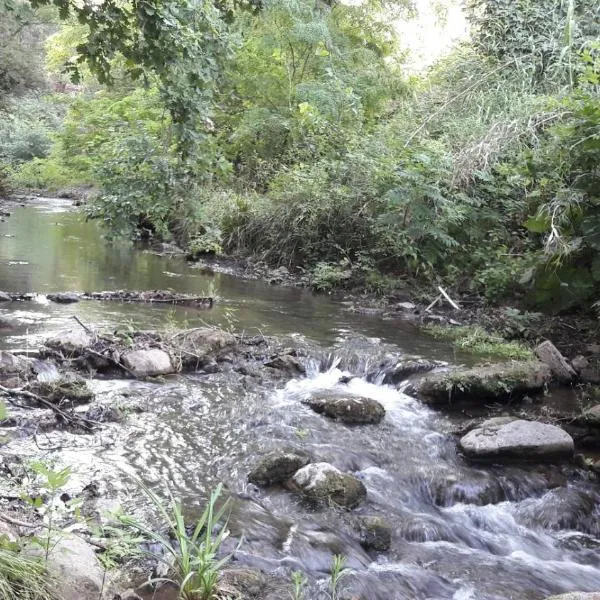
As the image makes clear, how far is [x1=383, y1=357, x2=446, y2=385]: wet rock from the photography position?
7.12m

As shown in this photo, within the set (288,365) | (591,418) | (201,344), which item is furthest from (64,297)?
(591,418)

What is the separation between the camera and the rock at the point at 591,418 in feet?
19.1

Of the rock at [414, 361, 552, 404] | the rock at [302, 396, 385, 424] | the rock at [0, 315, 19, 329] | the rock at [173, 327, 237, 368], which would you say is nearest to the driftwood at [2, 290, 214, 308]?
the rock at [0, 315, 19, 329]

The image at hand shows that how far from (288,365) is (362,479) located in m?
2.31

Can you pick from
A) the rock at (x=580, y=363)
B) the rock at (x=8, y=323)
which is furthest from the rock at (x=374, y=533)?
the rock at (x=8, y=323)

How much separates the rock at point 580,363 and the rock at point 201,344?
3.98 metres

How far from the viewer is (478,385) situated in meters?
6.49

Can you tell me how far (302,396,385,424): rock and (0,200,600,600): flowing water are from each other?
12 centimetres

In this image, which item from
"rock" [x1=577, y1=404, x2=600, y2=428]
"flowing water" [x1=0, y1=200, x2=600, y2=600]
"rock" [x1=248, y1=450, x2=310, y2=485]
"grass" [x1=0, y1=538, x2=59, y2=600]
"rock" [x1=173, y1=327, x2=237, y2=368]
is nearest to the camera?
"grass" [x1=0, y1=538, x2=59, y2=600]

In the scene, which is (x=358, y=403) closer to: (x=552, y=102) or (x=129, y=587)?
(x=129, y=587)

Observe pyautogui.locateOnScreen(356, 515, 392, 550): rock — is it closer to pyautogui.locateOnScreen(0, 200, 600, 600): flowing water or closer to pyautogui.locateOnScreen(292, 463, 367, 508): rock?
pyautogui.locateOnScreen(0, 200, 600, 600): flowing water

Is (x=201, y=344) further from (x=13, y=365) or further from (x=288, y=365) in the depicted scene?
(x=13, y=365)

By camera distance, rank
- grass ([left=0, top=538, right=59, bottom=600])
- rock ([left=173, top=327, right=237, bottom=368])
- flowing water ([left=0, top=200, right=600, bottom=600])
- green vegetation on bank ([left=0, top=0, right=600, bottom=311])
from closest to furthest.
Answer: grass ([left=0, top=538, right=59, bottom=600])
flowing water ([left=0, top=200, right=600, bottom=600])
green vegetation on bank ([left=0, top=0, right=600, bottom=311])
rock ([left=173, top=327, right=237, bottom=368])

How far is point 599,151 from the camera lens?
6812 mm
